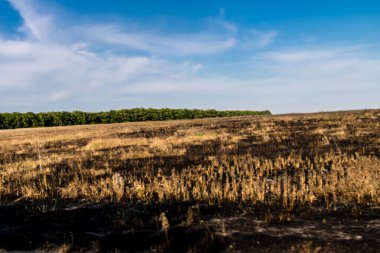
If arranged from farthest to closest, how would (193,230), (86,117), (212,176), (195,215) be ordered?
(86,117) < (212,176) < (195,215) < (193,230)

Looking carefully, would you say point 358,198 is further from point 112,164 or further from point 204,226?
point 112,164

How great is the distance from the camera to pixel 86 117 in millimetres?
77938

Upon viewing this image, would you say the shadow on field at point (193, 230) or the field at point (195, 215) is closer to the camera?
the shadow on field at point (193, 230)

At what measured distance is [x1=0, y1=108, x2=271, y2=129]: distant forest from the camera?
232ft

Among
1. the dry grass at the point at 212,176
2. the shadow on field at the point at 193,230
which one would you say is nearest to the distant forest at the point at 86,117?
the dry grass at the point at 212,176

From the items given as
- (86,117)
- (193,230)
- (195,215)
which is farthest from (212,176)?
(86,117)

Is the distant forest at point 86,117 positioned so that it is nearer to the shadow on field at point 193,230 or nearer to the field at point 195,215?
the field at point 195,215

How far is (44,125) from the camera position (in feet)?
238

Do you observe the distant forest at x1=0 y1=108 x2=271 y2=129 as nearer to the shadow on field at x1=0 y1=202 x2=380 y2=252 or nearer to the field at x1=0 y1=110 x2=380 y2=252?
the field at x1=0 y1=110 x2=380 y2=252

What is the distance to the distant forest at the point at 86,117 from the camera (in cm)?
7056

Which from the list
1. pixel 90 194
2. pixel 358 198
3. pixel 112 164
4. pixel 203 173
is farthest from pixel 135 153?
pixel 358 198

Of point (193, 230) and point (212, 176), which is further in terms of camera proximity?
point (212, 176)

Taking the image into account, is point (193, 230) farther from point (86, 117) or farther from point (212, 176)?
point (86, 117)

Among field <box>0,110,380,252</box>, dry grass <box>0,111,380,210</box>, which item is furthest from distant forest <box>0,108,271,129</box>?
field <box>0,110,380,252</box>
